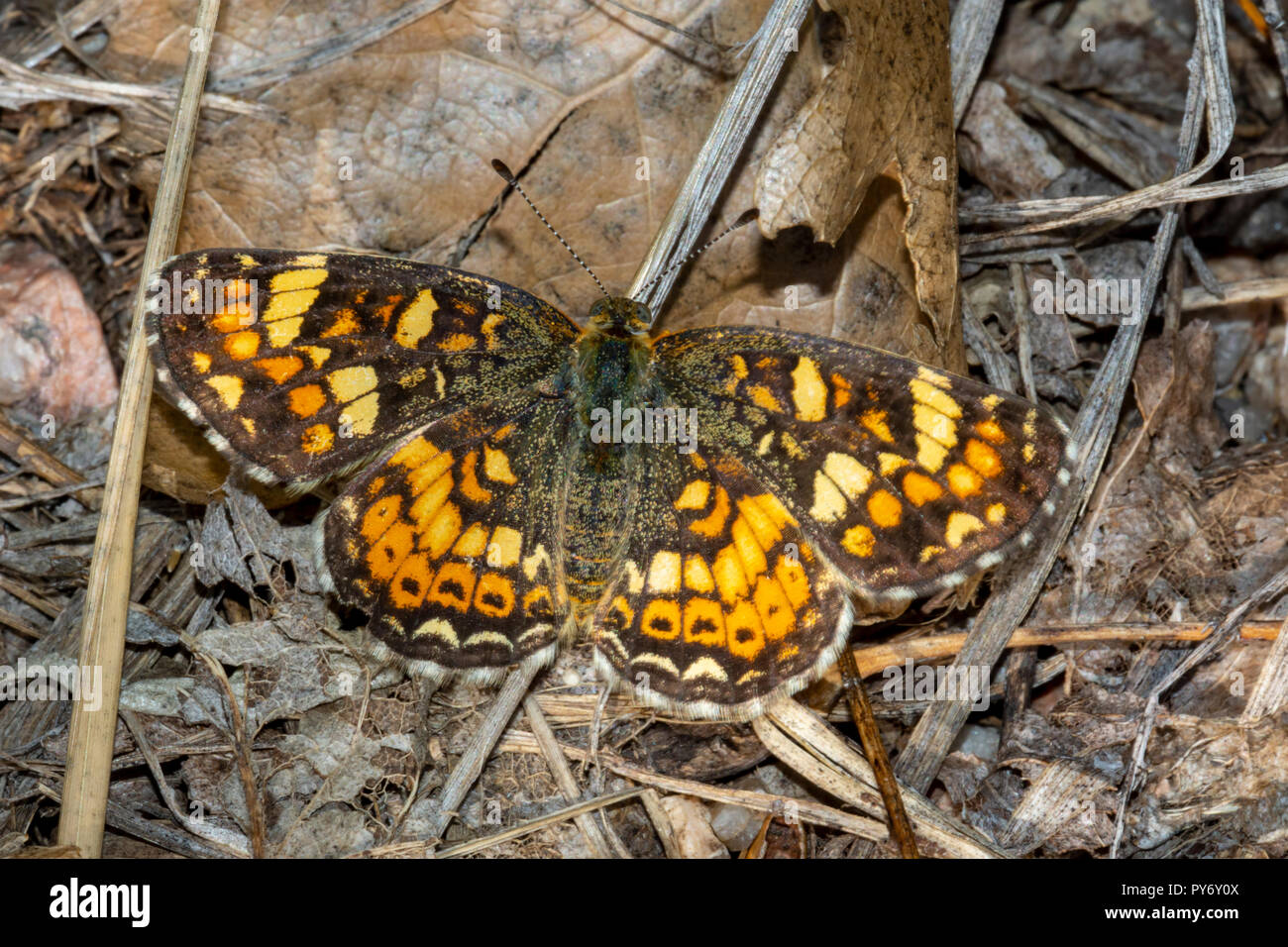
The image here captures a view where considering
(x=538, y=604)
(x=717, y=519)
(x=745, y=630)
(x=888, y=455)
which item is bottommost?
(x=745, y=630)

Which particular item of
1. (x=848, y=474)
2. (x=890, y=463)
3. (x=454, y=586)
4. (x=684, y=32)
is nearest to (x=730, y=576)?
(x=848, y=474)

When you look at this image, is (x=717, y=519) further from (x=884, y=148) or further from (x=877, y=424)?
(x=884, y=148)

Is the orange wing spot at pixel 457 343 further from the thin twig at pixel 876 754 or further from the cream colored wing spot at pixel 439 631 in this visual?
the thin twig at pixel 876 754

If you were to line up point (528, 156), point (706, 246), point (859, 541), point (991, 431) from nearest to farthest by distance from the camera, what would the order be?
point (991, 431), point (859, 541), point (706, 246), point (528, 156)

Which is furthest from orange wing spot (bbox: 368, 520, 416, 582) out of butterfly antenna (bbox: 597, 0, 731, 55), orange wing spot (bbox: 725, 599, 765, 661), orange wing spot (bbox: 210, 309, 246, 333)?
butterfly antenna (bbox: 597, 0, 731, 55)
